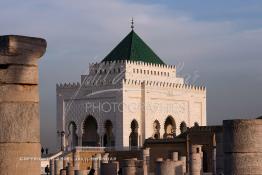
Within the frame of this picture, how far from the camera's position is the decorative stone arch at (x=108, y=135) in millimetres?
42938

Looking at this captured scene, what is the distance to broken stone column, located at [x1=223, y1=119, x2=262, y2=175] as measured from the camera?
7895mm

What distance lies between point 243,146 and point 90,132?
37098mm

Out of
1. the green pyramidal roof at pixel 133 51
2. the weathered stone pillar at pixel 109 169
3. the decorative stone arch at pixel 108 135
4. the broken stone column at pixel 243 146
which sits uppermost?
the green pyramidal roof at pixel 133 51

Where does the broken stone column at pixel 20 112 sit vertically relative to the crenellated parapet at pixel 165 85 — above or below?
below

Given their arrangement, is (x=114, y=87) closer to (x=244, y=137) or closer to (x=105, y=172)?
(x=105, y=172)

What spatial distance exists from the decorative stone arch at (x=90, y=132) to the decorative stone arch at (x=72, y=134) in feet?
1.76

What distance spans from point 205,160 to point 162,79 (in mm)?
10959

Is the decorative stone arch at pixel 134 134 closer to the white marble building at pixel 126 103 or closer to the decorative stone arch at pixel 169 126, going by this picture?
the white marble building at pixel 126 103

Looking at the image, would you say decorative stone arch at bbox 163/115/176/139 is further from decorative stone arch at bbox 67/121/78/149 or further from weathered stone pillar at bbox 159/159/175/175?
weathered stone pillar at bbox 159/159/175/175

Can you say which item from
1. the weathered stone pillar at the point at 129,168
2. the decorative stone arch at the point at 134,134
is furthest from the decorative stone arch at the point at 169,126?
the weathered stone pillar at the point at 129,168

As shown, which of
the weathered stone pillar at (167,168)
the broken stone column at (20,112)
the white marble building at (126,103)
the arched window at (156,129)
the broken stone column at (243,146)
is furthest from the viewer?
the arched window at (156,129)

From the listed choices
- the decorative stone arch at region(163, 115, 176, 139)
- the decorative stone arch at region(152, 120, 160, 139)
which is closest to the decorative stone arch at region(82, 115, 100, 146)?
the decorative stone arch at region(152, 120, 160, 139)

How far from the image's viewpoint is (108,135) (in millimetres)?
43656

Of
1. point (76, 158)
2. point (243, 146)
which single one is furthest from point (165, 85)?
point (243, 146)
